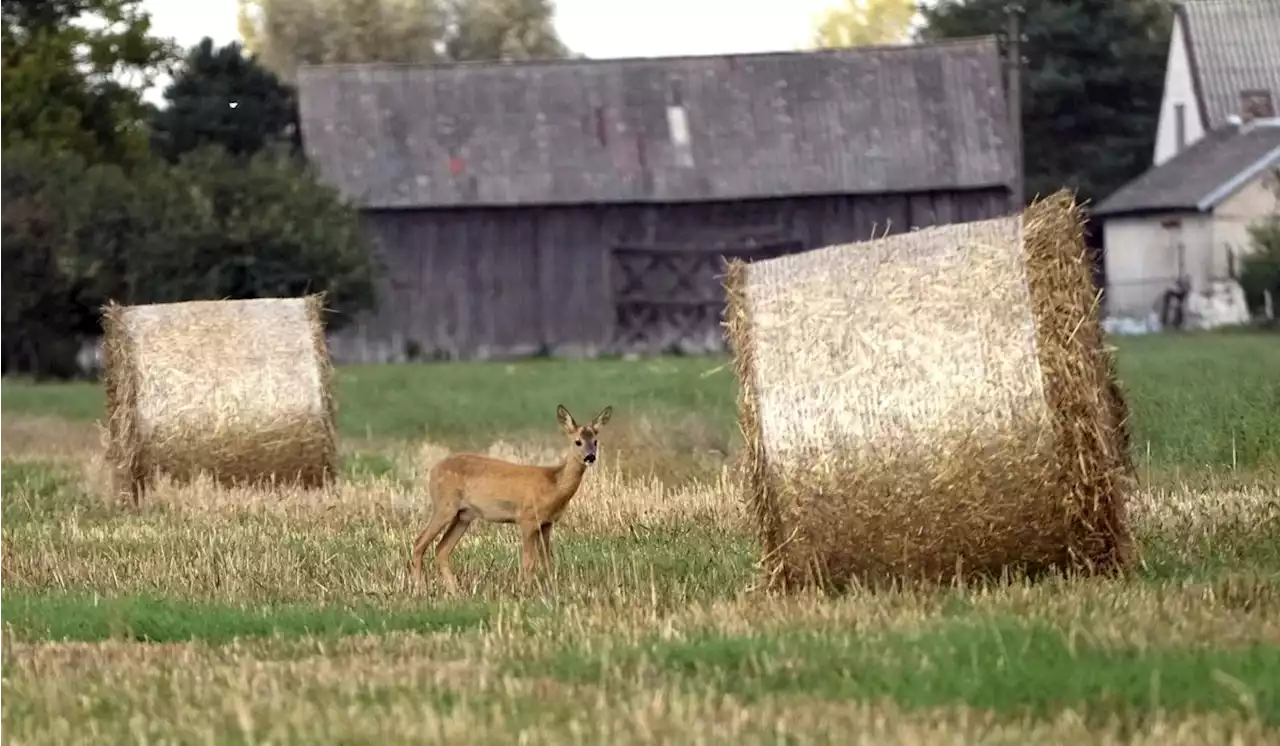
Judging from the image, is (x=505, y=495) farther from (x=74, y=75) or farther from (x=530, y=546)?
(x=74, y=75)

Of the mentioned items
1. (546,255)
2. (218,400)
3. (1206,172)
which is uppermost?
(1206,172)

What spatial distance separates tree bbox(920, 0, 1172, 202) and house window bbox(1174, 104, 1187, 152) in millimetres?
2077

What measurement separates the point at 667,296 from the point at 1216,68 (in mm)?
20334

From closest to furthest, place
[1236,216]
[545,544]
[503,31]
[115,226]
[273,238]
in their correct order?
[545,544], [273,238], [115,226], [1236,216], [503,31]

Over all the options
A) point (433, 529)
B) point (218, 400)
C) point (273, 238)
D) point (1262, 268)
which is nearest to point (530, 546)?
point (433, 529)

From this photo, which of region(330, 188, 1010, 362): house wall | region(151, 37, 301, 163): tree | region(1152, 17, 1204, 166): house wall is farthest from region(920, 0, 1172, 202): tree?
region(151, 37, 301, 163): tree

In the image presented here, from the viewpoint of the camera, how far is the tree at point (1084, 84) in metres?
58.5

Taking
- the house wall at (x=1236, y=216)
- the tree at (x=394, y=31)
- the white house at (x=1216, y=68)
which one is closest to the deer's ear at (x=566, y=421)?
the house wall at (x=1236, y=216)

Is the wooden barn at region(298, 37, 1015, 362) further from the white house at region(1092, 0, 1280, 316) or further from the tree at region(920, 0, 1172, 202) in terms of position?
Result: the tree at region(920, 0, 1172, 202)

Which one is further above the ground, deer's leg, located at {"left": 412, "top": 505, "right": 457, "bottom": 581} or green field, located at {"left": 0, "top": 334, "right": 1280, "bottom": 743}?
deer's leg, located at {"left": 412, "top": 505, "right": 457, "bottom": 581}

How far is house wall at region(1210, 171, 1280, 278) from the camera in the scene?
50.1m

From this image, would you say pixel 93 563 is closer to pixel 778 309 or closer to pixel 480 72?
pixel 778 309

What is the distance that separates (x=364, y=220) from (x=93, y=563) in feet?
98.8

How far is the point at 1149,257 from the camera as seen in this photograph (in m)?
52.5
